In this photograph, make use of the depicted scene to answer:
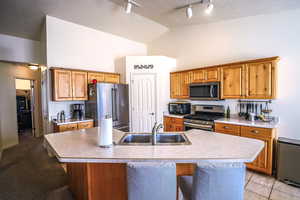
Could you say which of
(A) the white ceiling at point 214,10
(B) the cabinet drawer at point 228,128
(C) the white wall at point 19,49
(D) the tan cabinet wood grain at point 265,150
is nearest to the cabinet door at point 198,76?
(B) the cabinet drawer at point 228,128

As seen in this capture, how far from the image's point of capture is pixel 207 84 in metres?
3.79

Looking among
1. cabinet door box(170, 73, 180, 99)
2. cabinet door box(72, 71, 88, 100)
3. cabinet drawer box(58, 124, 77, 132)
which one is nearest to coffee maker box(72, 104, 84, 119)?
cabinet door box(72, 71, 88, 100)

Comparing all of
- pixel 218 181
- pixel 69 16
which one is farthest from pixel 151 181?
pixel 69 16

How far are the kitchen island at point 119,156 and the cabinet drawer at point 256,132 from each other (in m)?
1.23

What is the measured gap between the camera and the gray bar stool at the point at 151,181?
121 cm

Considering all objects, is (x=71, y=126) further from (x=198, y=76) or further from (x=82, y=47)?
(x=198, y=76)

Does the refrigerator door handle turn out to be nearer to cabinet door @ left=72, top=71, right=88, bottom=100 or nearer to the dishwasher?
cabinet door @ left=72, top=71, right=88, bottom=100

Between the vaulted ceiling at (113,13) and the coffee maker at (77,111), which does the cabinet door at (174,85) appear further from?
the coffee maker at (77,111)

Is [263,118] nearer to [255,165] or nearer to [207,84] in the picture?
[255,165]

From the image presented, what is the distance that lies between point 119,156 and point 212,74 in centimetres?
314

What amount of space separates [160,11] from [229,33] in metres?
1.79

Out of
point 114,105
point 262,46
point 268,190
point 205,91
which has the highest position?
point 262,46

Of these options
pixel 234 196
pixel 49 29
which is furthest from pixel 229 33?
pixel 49 29

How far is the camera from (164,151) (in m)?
1.61
